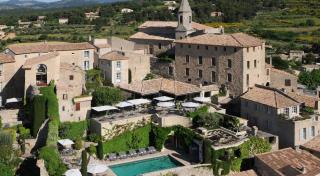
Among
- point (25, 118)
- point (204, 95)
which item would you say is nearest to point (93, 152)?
point (25, 118)

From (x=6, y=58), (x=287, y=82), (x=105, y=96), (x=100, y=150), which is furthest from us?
(x=287, y=82)

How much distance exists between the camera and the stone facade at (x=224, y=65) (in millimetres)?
48375

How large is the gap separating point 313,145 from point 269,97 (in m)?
5.93

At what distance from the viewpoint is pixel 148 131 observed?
42.7 m

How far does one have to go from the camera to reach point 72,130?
4175cm

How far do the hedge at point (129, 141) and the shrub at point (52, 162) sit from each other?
5475mm

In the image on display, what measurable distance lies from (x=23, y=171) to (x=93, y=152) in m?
5.48

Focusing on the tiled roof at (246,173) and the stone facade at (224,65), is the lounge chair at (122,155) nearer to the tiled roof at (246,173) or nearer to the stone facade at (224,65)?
the tiled roof at (246,173)

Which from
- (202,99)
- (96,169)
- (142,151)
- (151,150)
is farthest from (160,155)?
(202,99)

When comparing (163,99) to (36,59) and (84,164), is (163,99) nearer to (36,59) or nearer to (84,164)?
(36,59)

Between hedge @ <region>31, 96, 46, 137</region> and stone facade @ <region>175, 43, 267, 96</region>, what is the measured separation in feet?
57.8

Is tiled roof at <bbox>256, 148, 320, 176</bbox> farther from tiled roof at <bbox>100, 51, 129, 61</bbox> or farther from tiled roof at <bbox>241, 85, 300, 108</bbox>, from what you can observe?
tiled roof at <bbox>100, 51, 129, 61</bbox>

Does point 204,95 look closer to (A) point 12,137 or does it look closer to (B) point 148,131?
(B) point 148,131

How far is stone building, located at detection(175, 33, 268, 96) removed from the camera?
48.4 meters
